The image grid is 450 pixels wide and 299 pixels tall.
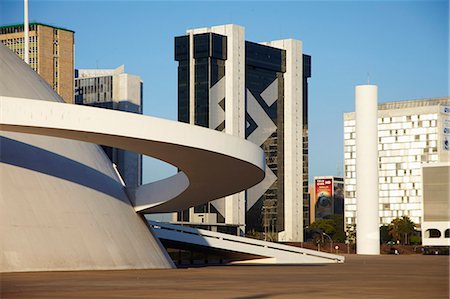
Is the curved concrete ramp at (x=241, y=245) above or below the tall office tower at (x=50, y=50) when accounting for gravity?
below

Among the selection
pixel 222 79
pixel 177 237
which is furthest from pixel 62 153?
pixel 222 79

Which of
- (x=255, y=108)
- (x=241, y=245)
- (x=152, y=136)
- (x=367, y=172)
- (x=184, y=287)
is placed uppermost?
(x=255, y=108)

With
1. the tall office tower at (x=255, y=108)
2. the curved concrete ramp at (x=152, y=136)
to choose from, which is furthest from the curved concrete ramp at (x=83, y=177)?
the tall office tower at (x=255, y=108)

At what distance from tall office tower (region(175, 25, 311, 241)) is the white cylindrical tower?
78843 mm

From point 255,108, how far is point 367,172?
308 feet

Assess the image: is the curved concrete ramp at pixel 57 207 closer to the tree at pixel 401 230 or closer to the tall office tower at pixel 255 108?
the tall office tower at pixel 255 108

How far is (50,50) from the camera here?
17600cm

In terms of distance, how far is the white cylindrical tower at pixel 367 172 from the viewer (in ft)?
309

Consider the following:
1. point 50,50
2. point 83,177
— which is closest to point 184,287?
point 83,177

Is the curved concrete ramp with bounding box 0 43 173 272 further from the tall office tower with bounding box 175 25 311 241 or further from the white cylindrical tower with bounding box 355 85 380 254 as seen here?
the tall office tower with bounding box 175 25 311 241

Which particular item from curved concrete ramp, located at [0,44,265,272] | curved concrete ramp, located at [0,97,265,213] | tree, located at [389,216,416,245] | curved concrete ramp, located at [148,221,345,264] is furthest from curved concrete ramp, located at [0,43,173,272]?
tree, located at [389,216,416,245]

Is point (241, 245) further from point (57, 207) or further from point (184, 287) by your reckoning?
point (184, 287)

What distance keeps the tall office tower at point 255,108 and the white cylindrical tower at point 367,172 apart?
78.8 meters

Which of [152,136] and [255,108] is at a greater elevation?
[255,108]
